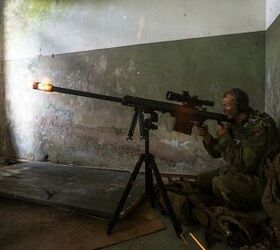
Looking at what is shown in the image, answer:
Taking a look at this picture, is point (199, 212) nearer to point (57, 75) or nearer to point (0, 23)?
point (57, 75)

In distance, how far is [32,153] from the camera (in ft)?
19.4

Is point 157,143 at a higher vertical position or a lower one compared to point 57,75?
lower

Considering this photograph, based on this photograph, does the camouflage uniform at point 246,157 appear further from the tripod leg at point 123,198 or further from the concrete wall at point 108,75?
the concrete wall at point 108,75

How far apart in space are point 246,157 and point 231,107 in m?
0.53

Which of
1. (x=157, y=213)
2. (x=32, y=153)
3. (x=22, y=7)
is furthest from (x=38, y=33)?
(x=157, y=213)

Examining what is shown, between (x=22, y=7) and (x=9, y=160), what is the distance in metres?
2.94

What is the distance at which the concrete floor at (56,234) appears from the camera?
272cm

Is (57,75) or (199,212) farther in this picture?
(57,75)

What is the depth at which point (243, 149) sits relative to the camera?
9.23 ft

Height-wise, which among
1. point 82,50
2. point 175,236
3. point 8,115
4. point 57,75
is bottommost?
point 175,236

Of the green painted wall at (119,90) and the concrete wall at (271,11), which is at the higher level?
the concrete wall at (271,11)

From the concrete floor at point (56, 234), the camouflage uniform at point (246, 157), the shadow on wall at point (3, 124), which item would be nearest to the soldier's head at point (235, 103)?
the camouflage uniform at point (246, 157)

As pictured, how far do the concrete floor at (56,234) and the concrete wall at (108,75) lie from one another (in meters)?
1.88

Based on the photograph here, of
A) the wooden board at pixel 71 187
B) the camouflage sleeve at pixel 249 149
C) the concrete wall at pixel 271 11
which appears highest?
the concrete wall at pixel 271 11
